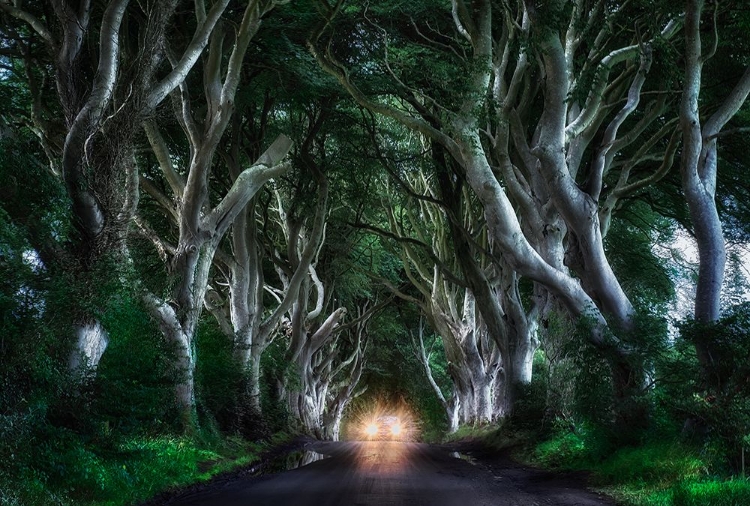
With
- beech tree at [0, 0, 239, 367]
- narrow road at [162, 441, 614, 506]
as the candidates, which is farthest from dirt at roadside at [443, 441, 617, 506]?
beech tree at [0, 0, 239, 367]

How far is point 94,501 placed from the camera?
7.72m

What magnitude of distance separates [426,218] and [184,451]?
54.7 feet

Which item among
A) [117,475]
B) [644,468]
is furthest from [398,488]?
[117,475]

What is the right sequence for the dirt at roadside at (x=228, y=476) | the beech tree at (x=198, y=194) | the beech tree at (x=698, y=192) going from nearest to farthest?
the dirt at roadside at (x=228, y=476) < the beech tree at (x=698, y=192) < the beech tree at (x=198, y=194)

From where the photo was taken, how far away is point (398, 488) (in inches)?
416

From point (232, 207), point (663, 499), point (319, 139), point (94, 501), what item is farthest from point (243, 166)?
point (663, 499)

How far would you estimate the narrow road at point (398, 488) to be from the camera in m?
9.01

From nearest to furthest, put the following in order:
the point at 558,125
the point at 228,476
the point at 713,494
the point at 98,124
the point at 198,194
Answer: the point at 713,494 < the point at 98,124 < the point at 228,476 < the point at 558,125 < the point at 198,194

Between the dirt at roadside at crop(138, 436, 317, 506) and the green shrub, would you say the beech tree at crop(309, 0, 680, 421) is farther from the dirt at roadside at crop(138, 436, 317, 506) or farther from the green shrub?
the dirt at roadside at crop(138, 436, 317, 506)

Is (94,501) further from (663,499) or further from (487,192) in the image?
(487,192)

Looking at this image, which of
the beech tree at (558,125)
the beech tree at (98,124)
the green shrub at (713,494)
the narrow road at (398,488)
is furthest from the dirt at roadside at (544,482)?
the beech tree at (98,124)

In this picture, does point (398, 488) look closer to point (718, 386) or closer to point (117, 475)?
point (117, 475)

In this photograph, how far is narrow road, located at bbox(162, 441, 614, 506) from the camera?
29.6 feet

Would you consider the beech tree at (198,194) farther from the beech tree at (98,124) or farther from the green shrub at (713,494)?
the green shrub at (713,494)
